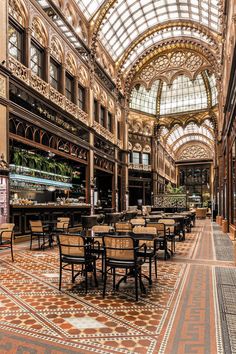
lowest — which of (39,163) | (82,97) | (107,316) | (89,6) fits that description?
(107,316)

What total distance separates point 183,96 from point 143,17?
12.1 meters

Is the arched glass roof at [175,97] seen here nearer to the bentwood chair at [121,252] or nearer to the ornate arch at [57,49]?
the ornate arch at [57,49]

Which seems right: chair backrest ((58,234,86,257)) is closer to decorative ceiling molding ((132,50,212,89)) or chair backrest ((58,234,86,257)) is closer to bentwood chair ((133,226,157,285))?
bentwood chair ((133,226,157,285))

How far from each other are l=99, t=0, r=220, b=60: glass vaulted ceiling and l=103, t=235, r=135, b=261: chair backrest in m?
17.8

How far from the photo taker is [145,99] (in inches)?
1240

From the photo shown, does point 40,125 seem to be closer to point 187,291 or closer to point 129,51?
point 187,291

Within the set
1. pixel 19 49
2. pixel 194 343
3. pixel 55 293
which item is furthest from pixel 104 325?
pixel 19 49

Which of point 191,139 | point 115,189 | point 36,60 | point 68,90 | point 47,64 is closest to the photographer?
point 36,60

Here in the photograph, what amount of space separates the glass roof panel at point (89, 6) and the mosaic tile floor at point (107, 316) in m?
15.1

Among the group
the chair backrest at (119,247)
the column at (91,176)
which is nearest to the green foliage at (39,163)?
the column at (91,176)

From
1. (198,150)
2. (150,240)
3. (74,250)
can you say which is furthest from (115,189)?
(198,150)

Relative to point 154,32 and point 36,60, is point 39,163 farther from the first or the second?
point 154,32

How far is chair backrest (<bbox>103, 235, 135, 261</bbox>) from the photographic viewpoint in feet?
13.9

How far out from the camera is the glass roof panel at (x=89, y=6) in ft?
52.6
